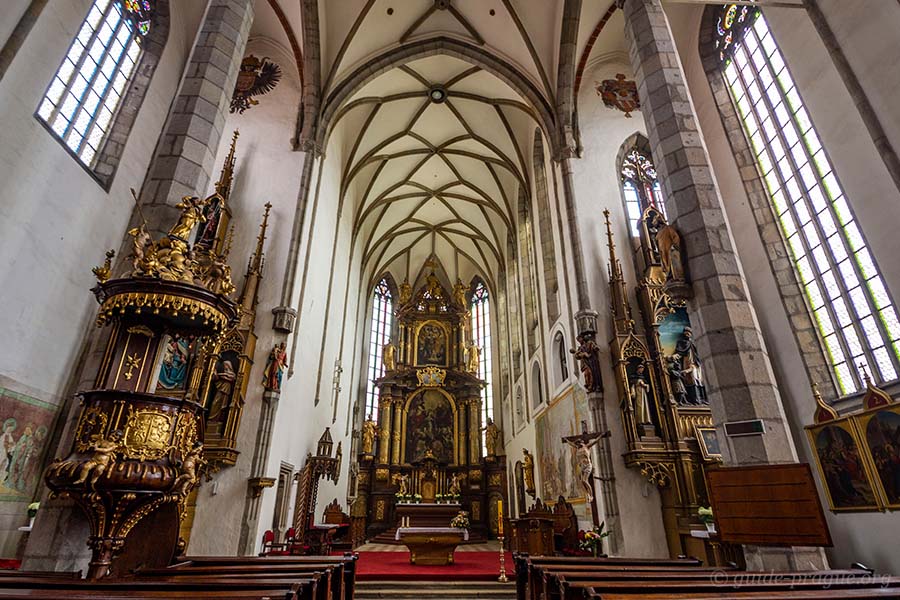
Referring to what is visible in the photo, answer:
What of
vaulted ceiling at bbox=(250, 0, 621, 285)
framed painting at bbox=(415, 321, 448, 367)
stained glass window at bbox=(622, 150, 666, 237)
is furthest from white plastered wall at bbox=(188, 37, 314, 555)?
framed painting at bbox=(415, 321, 448, 367)

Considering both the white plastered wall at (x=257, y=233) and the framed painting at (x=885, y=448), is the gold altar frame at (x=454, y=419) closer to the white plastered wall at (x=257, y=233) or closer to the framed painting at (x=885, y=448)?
the white plastered wall at (x=257, y=233)

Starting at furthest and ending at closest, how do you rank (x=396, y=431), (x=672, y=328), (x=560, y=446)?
(x=396, y=431) < (x=560, y=446) < (x=672, y=328)

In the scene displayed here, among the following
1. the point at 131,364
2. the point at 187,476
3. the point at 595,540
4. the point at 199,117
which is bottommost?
the point at 595,540

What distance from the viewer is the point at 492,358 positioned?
909 inches

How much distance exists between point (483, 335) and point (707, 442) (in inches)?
625

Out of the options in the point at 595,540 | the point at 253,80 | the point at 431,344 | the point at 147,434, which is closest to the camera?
the point at 147,434

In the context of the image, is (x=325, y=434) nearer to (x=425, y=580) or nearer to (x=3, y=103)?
(x=425, y=580)

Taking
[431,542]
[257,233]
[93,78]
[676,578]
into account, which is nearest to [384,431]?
[431,542]

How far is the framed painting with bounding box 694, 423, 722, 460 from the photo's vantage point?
8914 millimetres

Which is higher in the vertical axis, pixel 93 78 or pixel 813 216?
pixel 93 78

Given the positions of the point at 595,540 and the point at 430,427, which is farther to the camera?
the point at 430,427

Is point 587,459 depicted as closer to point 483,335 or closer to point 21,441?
point 21,441

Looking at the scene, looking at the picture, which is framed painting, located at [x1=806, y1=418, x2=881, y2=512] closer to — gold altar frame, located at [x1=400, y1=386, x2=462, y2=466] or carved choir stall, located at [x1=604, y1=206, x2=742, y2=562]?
carved choir stall, located at [x1=604, y1=206, x2=742, y2=562]

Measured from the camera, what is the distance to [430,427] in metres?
21.6
